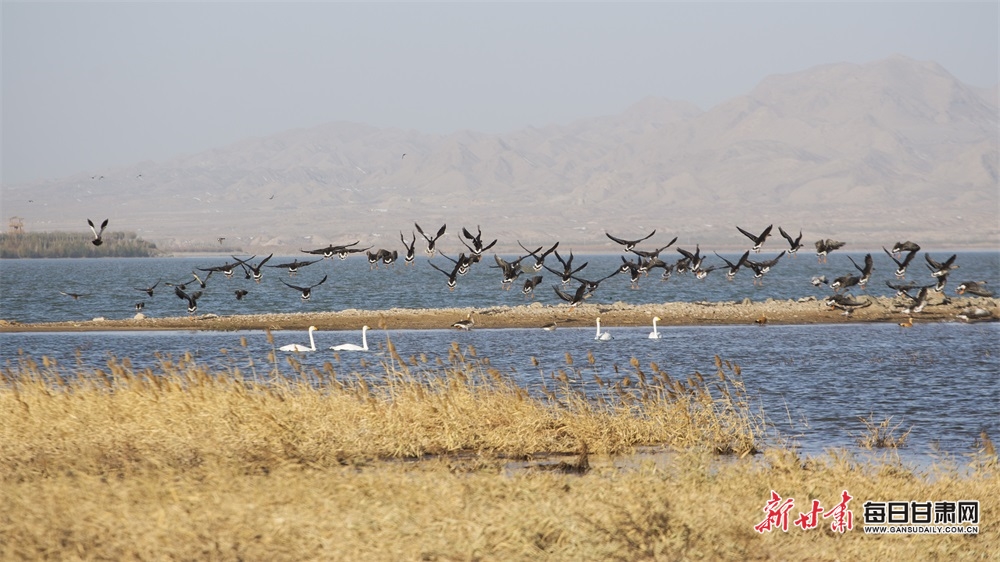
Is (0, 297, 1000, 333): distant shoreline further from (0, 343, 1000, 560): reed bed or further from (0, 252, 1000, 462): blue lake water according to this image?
(0, 343, 1000, 560): reed bed

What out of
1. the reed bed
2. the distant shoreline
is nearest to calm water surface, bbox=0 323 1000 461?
the distant shoreline

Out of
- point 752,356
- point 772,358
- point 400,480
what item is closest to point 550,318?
point 752,356

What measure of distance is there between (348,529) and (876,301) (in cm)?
5024

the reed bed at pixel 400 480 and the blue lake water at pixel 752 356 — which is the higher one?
the reed bed at pixel 400 480

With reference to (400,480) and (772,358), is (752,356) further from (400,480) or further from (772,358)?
(400,480)

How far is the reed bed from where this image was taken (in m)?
10.4

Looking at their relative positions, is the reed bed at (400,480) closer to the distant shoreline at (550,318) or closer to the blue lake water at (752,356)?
the blue lake water at (752,356)

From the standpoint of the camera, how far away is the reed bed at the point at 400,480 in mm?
10422

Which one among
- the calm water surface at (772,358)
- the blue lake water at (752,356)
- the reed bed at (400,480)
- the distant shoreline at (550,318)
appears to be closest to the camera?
the reed bed at (400,480)

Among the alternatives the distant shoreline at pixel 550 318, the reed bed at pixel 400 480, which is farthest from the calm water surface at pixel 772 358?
the reed bed at pixel 400 480

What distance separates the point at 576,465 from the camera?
51.1 ft

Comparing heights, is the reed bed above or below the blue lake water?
above

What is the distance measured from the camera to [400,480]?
12531 mm

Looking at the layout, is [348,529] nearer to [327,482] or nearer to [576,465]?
[327,482]
